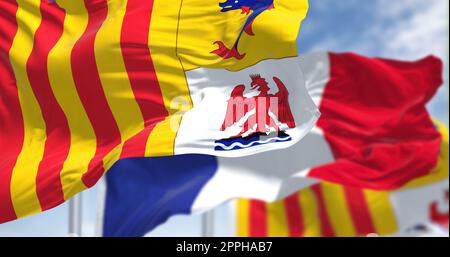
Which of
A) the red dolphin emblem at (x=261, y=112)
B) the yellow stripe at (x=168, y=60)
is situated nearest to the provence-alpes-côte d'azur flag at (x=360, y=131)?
the yellow stripe at (x=168, y=60)

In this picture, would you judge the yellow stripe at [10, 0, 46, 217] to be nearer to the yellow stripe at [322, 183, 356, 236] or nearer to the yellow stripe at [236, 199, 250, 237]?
the yellow stripe at [236, 199, 250, 237]

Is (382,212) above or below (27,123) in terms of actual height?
below

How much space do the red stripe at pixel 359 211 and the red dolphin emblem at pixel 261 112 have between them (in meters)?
6.17

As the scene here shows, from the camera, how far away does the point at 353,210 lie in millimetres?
12992

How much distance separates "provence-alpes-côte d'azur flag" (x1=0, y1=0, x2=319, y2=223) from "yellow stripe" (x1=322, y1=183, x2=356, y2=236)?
6016mm

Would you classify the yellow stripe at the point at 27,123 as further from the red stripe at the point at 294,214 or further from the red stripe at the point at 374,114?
the red stripe at the point at 294,214

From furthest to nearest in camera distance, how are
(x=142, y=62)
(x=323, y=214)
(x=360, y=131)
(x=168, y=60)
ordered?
1. (x=323, y=214)
2. (x=360, y=131)
3. (x=142, y=62)
4. (x=168, y=60)

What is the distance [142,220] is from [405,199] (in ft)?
15.8

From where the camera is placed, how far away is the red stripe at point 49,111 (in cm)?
738

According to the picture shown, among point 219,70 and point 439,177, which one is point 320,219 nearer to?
point 439,177

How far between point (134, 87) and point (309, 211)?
6.08m

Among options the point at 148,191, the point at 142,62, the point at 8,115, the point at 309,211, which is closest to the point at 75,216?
the point at 148,191

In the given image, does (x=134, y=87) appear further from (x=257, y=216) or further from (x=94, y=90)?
(x=257, y=216)

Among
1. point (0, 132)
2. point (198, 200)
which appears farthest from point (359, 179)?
point (0, 132)
